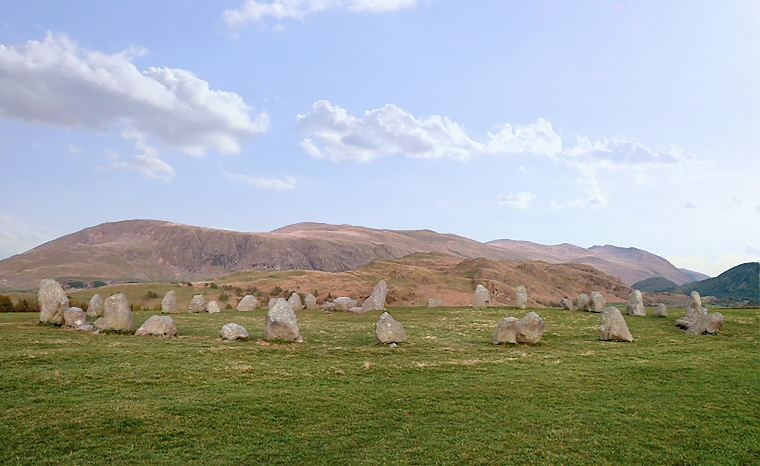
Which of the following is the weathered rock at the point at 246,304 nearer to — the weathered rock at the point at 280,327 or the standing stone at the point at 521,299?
the weathered rock at the point at 280,327

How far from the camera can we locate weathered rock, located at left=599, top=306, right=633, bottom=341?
67.6 ft

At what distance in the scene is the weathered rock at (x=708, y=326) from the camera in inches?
883

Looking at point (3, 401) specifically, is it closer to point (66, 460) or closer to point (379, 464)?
point (66, 460)

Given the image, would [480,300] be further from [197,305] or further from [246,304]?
[197,305]

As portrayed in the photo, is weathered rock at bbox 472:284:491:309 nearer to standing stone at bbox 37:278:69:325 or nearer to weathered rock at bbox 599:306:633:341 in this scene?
weathered rock at bbox 599:306:633:341

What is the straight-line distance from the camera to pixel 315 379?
505 inches

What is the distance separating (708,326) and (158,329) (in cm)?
2644

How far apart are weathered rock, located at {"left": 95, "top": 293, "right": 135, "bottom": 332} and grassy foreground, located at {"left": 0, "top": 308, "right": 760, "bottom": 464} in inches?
44.7

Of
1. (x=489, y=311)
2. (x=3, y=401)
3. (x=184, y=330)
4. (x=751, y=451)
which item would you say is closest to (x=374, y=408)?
(x=751, y=451)

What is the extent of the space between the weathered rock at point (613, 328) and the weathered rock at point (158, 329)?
64.5 ft

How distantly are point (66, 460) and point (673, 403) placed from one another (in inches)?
507

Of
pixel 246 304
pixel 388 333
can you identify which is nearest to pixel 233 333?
pixel 388 333

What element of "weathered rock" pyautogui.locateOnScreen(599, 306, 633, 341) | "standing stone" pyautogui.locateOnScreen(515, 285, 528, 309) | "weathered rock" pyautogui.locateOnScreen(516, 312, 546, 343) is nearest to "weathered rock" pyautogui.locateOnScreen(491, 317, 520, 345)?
"weathered rock" pyautogui.locateOnScreen(516, 312, 546, 343)

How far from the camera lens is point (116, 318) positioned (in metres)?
20.0
